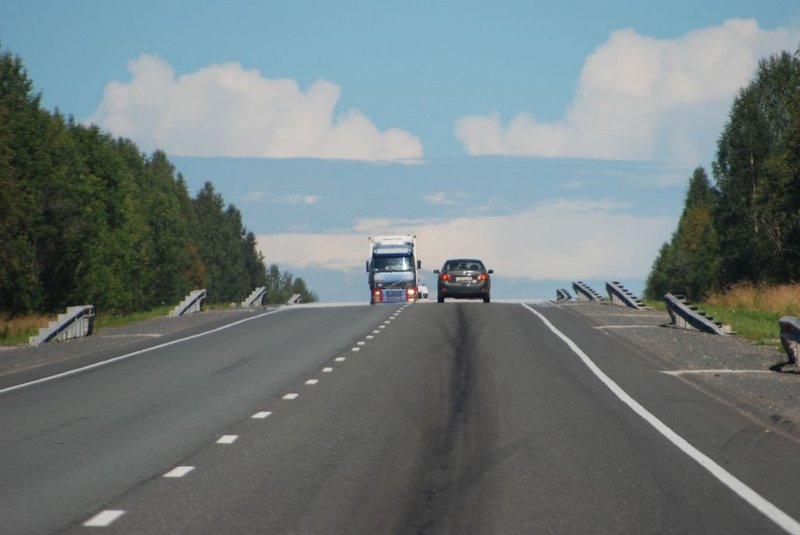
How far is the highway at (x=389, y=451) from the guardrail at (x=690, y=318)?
21.0ft

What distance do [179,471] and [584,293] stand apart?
152ft

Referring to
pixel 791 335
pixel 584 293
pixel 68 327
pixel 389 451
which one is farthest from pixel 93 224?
pixel 389 451

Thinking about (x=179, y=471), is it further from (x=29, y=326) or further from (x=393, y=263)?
(x=393, y=263)

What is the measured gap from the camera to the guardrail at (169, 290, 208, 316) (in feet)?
142

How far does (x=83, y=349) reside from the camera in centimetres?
2764

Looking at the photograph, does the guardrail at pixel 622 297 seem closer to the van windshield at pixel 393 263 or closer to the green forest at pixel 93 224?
the van windshield at pixel 393 263

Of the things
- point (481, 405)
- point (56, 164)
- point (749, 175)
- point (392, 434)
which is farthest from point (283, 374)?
point (749, 175)

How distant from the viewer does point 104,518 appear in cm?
848

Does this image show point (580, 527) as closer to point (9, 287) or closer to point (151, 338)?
point (151, 338)

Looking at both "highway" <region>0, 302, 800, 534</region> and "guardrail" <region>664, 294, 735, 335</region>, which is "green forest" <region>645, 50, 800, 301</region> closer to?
"guardrail" <region>664, 294, 735, 335</region>

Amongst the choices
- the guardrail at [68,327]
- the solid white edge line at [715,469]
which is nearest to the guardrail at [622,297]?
the guardrail at [68,327]

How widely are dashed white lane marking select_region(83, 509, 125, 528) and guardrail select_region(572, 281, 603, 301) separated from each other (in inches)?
1752

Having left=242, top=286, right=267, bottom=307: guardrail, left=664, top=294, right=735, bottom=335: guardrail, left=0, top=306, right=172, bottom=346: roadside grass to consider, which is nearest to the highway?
left=664, top=294, right=735, bottom=335: guardrail

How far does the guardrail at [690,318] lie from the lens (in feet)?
94.7
